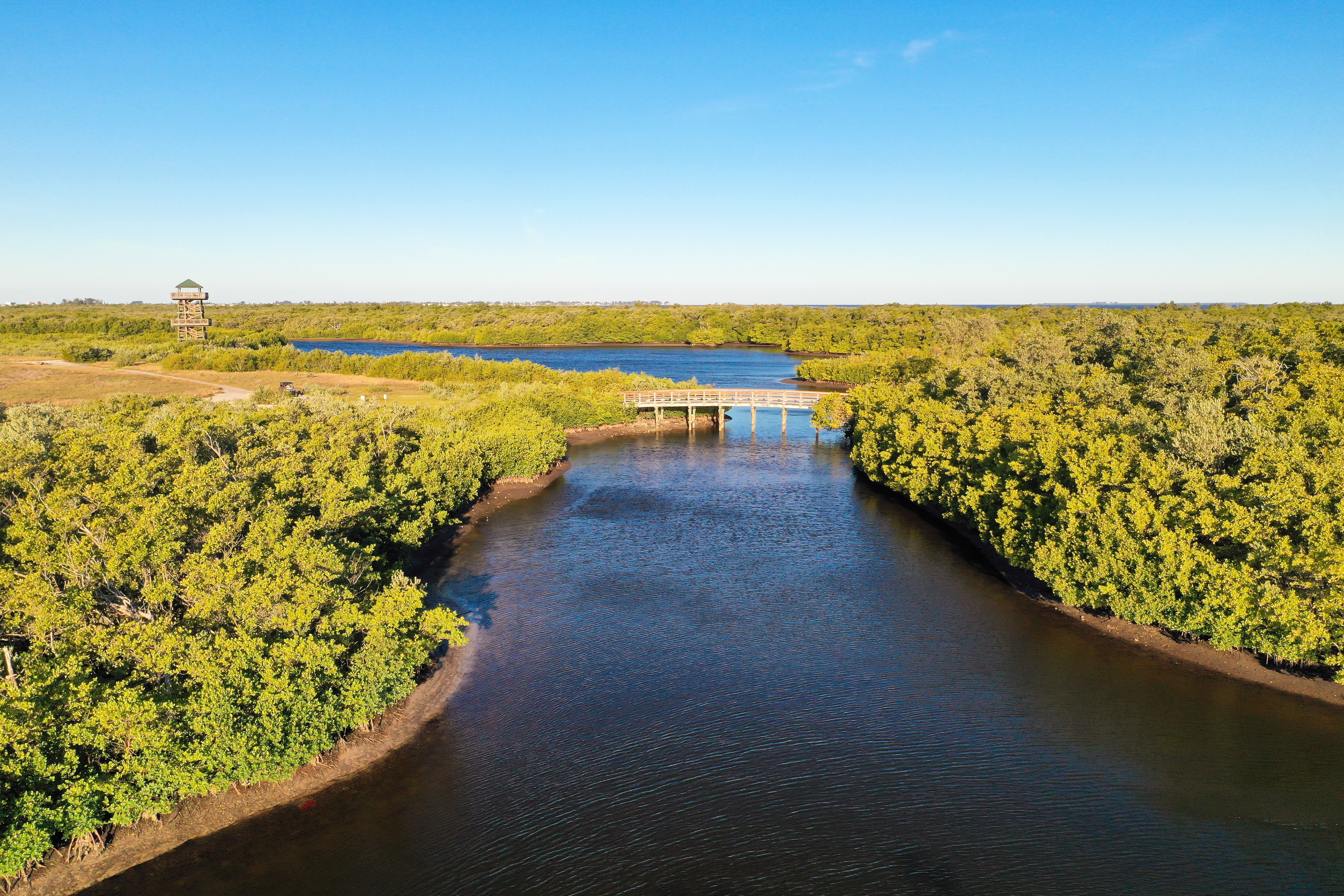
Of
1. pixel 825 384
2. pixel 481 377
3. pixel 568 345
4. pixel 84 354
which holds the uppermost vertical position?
pixel 568 345

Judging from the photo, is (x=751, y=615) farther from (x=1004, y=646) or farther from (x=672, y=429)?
(x=672, y=429)

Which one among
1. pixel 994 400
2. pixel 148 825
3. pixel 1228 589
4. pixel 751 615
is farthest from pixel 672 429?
pixel 148 825

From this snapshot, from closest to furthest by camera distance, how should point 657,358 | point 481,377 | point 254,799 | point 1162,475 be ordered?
point 254,799
point 1162,475
point 481,377
point 657,358

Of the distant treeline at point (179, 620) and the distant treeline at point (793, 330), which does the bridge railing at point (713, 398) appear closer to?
the distant treeline at point (793, 330)

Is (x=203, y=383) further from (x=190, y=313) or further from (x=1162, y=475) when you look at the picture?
(x=1162, y=475)

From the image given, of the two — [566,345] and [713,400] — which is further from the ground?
[566,345]

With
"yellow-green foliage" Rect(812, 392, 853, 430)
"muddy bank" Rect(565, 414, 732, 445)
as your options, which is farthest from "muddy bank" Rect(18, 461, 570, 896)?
"yellow-green foliage" Rect(812, 392, 853, 430)

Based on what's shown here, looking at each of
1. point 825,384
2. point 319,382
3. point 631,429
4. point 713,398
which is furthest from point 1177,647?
point 319,382

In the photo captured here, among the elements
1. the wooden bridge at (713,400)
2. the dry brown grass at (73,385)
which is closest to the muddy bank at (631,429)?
the wooden bridge at (713,400)
